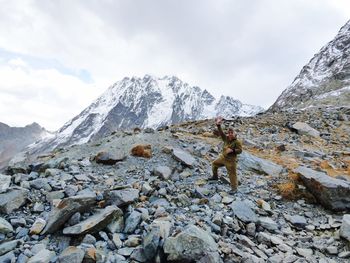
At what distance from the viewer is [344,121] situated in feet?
88.8

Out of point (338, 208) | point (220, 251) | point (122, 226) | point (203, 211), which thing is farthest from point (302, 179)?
point (122, 226)

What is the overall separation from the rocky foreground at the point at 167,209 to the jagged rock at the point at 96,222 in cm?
2

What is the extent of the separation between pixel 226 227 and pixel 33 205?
17.0 ft

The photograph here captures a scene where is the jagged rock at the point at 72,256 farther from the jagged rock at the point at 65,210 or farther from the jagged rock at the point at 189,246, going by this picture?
the jagged rock at the point at 189,246

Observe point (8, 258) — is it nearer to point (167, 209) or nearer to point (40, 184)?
point (40, 184)

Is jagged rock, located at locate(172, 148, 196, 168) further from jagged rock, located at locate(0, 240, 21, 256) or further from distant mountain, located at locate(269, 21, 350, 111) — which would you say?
distant mountain, located at locate(269, 21, 350, 111)

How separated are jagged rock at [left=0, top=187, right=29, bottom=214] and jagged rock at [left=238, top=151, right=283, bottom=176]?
879cm

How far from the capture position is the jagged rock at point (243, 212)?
32.3ft

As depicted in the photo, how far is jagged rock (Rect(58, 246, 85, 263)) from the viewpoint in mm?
7215

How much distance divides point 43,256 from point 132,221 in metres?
2.31

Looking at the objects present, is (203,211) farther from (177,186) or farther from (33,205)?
(33,205)

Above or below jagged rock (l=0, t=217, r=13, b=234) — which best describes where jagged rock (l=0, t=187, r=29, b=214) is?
above

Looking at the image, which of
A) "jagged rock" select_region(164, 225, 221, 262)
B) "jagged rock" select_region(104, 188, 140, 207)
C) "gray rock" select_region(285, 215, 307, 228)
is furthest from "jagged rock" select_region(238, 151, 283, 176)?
"jagged rock" select_region(164, 225, 221, 262)

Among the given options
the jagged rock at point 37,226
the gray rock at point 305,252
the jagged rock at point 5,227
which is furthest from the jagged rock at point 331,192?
the jagged rock at point 5,227
